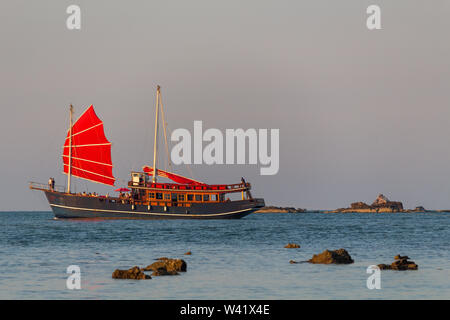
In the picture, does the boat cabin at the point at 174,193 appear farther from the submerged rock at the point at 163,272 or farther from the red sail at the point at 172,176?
the submerged rock at the point at 163,272

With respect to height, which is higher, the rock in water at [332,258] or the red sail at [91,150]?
the red sail at [91,150]

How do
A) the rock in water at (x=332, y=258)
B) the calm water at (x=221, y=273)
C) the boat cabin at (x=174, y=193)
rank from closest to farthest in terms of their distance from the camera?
1. the calm water at (x=221, y=273)
2. the rock in water at (x=332, y=258)
3. the boat cabin at (x=174, y=193)

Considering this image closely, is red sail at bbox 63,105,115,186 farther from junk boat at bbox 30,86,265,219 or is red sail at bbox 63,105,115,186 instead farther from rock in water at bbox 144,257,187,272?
rock in water at bbox 144,257,187,272

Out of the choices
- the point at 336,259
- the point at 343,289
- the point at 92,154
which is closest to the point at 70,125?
the point at 92,154

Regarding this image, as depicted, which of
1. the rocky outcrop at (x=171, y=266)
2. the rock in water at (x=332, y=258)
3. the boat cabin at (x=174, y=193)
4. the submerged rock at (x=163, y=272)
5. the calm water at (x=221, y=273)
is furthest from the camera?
the boat cabin at (x=174, y=193)

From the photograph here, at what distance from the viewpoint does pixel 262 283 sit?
83.3 ft

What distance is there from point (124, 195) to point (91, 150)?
7.73m

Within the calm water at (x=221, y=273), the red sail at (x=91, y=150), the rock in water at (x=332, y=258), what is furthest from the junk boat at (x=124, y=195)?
the rock in water at (x=332, y=258)

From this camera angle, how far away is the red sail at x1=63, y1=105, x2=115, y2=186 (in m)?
93.3

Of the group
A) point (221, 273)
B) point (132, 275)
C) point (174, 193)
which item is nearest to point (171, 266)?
point (221, 273)

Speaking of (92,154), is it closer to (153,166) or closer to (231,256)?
(153,166)

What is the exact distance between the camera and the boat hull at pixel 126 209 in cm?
9119

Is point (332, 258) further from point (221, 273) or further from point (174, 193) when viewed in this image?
point (174, 193)
